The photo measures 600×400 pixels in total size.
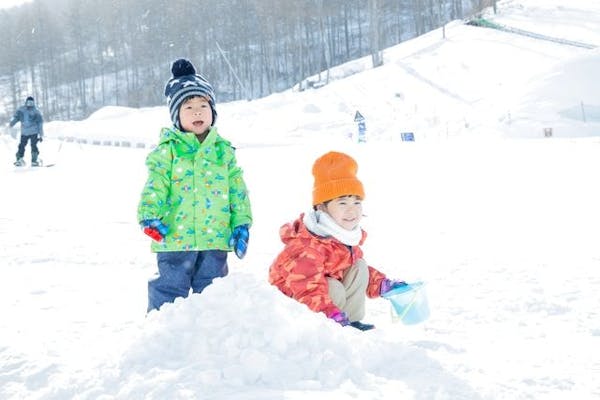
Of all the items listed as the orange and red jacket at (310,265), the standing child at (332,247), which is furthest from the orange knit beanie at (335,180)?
the orange and red jacket at (310,265)

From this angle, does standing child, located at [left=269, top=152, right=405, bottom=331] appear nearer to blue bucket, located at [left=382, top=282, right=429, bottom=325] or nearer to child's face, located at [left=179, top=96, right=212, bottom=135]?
blue bucket, located at [left=382, top=282, right=429, bottom=325]

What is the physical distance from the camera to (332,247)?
2.86 m

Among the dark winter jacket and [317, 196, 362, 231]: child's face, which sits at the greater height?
the dark winter jacket

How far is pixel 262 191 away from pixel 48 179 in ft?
14.9

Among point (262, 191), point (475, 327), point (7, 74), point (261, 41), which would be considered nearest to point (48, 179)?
point (262, 191)

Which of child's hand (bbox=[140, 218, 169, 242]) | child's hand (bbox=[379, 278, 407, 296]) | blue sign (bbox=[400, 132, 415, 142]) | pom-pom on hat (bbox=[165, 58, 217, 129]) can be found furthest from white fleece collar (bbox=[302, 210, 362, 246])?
blue sign (bbox=[400, 132, 415, 142])

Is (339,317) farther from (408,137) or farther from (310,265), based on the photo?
(408,137)

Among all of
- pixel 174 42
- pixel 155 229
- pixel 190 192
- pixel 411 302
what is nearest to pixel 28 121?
pixel 190 192

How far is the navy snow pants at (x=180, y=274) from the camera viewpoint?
118 inches

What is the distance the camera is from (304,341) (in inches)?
73.5

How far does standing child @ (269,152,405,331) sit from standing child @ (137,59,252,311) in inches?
11.9

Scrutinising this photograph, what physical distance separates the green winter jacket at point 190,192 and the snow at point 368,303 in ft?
1.79

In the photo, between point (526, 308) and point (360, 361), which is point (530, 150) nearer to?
point (526, 308)

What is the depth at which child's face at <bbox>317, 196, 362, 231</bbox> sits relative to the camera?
2908 millimetres
